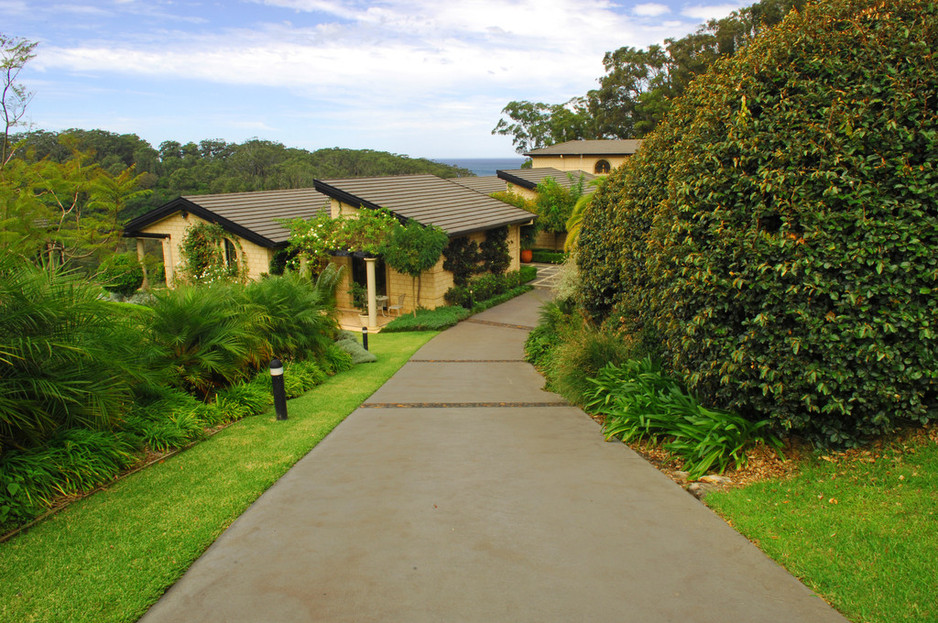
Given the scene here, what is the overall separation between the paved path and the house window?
55.4ft

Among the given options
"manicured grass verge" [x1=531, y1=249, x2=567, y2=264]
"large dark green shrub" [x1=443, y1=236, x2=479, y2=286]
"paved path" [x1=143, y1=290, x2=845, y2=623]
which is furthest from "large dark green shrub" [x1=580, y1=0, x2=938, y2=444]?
"manicured grass verge" [x1=531, y1=249, x2=567, y2=264]

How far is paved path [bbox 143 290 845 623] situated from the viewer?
12.8 ft

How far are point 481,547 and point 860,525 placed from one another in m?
2.87

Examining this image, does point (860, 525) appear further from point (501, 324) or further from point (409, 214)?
point (409, 214)

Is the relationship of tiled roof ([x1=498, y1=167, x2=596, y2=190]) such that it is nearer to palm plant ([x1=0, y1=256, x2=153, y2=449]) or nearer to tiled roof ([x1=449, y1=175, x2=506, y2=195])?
tiled roof ([x1=449, y1=175, x2=506, y2=195])

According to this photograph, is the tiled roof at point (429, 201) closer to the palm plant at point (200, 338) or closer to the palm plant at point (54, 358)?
the palm plant at point (200, 338)

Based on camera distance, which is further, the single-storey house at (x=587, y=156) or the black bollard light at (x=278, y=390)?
the single-storey house at (x=587, y=156)

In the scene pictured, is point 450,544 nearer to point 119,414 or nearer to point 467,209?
point 119,414

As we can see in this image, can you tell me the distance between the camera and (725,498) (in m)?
5.39

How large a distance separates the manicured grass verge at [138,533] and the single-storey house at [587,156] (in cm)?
4182

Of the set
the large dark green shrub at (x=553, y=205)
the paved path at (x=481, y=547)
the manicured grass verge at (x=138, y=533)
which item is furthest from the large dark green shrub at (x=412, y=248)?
the large dark green shrub at (x=553, y=205)

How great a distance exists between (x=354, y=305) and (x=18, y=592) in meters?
18.1

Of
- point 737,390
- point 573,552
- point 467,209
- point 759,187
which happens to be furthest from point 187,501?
point 467,209

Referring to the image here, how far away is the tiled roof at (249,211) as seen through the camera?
21.3 m
